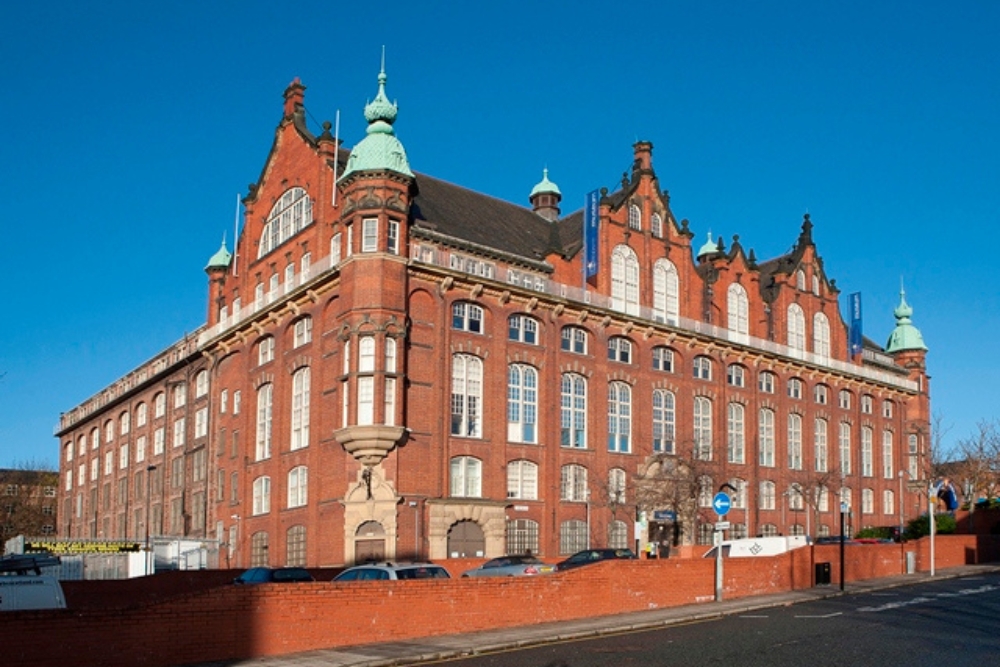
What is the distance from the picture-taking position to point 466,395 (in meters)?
54.2

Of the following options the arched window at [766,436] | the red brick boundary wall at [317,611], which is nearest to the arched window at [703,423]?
the arched window at [766,436]

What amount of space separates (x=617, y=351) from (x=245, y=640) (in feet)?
139

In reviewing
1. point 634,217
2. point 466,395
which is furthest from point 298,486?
point 634,217

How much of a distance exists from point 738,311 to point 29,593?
2233 inches

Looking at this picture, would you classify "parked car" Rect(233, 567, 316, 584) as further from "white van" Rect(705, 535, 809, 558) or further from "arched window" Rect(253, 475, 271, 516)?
"arched window" Rect(253, 475, 271, 516)

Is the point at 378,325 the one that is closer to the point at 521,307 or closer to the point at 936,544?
the point at 521,307

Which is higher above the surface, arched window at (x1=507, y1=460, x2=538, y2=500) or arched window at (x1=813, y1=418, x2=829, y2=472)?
arched window at (x1=813, y1=418, x2=829, y2=472)

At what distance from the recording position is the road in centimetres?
2073

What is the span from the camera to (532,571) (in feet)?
124

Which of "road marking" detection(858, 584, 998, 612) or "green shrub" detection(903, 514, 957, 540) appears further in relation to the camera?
"green shrub" detection(903, 514, 957, 540)

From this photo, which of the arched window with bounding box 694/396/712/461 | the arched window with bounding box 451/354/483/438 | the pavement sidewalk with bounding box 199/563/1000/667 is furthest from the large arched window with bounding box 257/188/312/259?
the pavement sidewalk with bounding box 199/563/1000/667

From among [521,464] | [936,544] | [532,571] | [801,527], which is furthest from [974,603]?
[801,527]

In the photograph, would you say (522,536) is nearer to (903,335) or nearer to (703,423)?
(703,423)

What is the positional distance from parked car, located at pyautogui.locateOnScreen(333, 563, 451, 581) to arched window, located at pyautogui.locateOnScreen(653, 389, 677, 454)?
36366 millimetres
